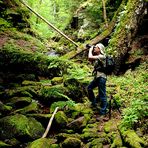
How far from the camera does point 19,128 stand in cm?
620

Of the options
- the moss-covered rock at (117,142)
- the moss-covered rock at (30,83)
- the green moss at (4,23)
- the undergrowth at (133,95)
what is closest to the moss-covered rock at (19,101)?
the moss-covered rock at (30,83)

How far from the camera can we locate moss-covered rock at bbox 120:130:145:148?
5.36 metres

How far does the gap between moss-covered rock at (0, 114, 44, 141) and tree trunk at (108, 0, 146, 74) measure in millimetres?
6191

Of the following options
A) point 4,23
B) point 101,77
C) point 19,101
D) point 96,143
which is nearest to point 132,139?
point 96,143

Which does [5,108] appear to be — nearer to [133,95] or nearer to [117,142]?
[117,142]

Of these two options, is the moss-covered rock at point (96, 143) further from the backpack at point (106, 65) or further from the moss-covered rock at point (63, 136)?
the backpack at point (106, 65)

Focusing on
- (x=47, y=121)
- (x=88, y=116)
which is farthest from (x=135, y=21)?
(x=47, y=121)

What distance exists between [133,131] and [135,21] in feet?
24.1

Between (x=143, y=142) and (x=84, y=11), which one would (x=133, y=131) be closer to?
(x=143, y=142)

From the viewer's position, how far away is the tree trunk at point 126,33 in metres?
12.0

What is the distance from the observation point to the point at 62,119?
712 cm

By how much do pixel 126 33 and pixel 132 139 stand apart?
23.9 ft

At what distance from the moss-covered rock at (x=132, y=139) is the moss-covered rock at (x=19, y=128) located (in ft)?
6.44

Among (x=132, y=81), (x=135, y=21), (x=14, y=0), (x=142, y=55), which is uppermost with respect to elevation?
(x=14, y=0)
